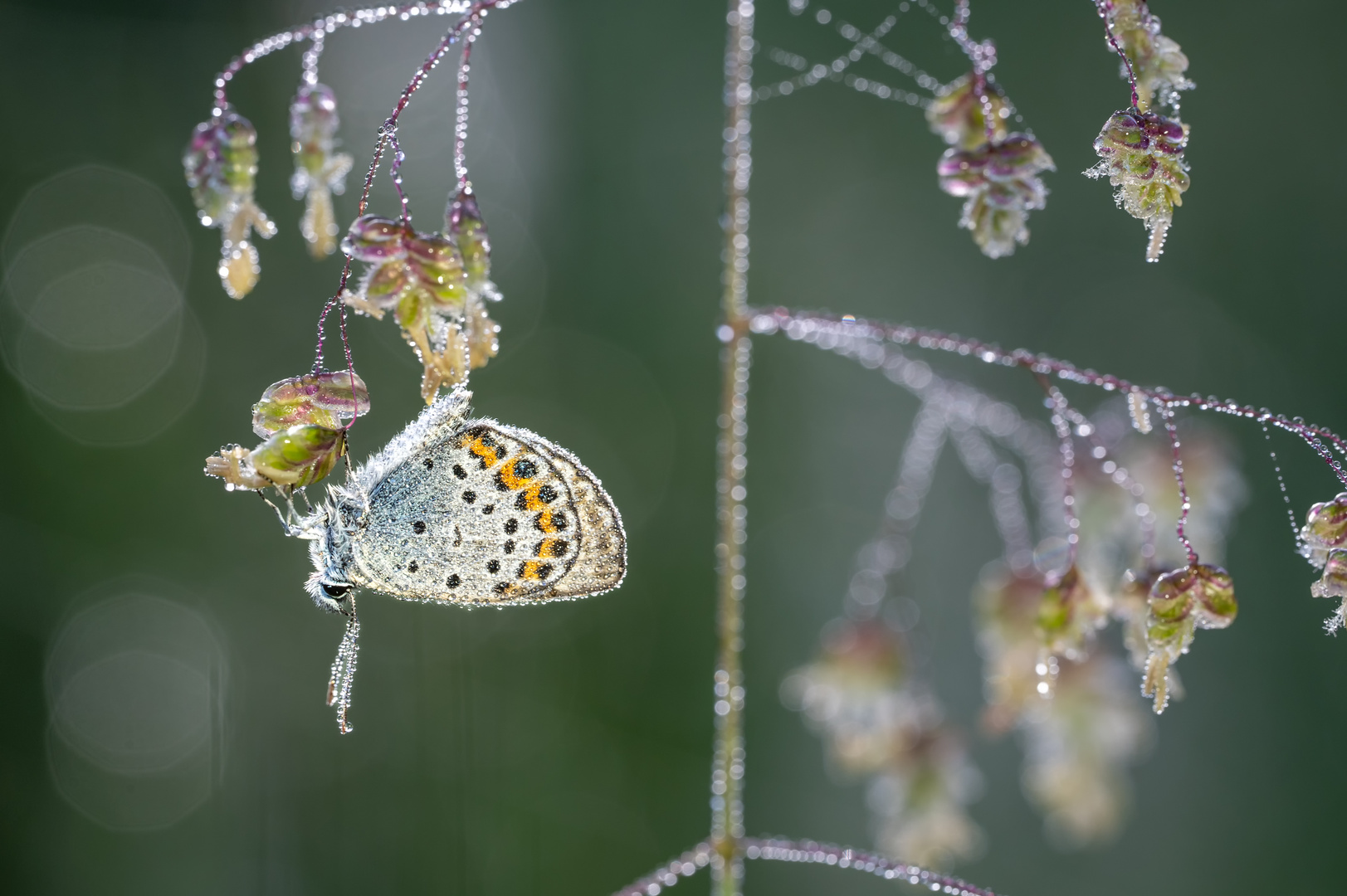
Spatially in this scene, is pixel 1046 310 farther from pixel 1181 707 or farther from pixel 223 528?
pixel 223 528

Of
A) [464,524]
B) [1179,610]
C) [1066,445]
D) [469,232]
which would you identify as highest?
[469,232]

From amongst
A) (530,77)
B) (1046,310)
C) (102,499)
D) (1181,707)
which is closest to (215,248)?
(102,499)

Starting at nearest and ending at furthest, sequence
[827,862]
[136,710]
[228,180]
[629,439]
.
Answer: [228,180]
[827,862]
[136,710]
[629,439]

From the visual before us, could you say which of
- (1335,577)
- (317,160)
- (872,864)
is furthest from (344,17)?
(1335,577)

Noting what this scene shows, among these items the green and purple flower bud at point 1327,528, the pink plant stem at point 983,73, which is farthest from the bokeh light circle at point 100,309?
the green and purple flower bud at point 1327,528

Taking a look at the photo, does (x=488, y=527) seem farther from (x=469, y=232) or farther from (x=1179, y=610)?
(x=1179, y=610)

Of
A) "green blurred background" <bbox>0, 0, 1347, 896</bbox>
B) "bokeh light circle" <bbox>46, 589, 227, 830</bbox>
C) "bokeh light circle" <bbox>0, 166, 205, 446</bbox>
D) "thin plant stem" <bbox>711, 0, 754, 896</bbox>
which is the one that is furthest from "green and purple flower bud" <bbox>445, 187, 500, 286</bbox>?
"bokeh light circle" <bbox>46, 589, 227, 830</bbox>

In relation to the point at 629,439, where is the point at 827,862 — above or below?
below

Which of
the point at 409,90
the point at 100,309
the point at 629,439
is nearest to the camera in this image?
the point at 409,90

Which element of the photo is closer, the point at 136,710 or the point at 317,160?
the point at 317,160
